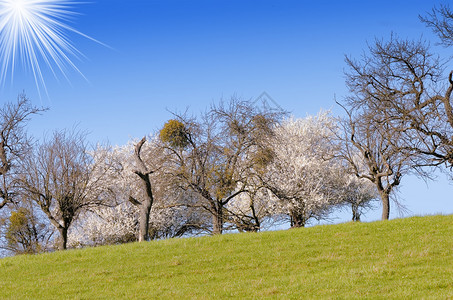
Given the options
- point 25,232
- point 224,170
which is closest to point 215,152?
point 224,170

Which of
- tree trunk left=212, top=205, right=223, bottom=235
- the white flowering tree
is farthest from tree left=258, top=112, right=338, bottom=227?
the white flowering tree

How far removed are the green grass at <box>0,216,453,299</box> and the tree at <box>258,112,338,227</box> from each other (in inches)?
626

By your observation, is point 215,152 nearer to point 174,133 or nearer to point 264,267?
point 174,133

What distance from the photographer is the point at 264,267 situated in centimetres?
1717

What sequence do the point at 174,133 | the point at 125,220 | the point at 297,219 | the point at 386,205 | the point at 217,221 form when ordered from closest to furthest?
the point at 386,205, the point at 217,221, the point at 174,133, the point at 297,219, the point at 125,220

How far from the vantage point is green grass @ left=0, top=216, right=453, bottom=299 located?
13680 mm

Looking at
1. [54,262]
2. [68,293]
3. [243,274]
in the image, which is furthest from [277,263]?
[54,262]

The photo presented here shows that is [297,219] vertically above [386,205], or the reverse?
[297,219]

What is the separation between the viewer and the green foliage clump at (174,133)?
3297 cm

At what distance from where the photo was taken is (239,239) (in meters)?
21.6

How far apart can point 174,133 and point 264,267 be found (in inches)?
689

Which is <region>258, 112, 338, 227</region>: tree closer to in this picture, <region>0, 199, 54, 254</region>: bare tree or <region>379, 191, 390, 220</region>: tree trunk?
<region>379, 191, 390, 220</region>: tree trunk

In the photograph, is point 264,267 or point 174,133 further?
point 174,133

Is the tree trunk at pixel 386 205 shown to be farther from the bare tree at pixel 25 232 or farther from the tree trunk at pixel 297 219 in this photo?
the bare tree at pixel 25 232
